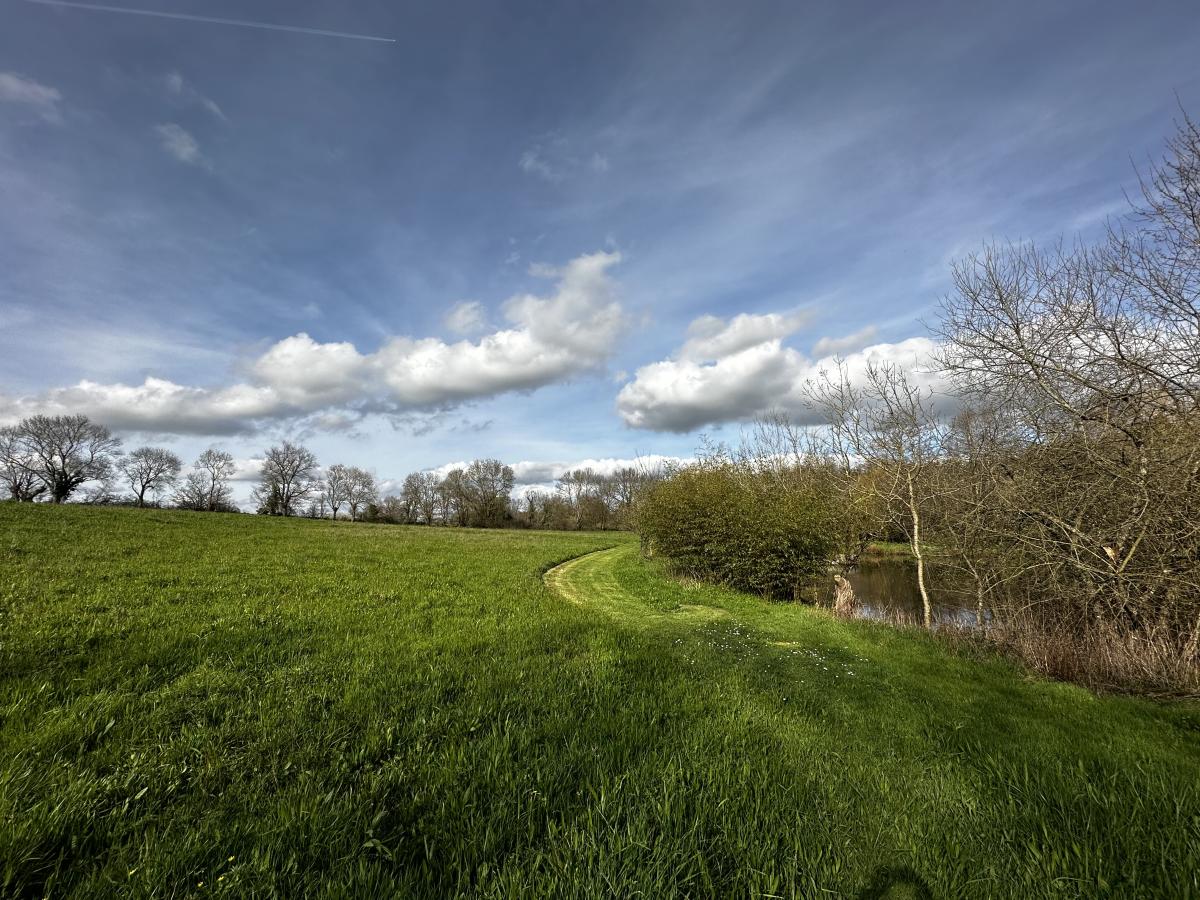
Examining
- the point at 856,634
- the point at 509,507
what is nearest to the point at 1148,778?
the point at 856,634

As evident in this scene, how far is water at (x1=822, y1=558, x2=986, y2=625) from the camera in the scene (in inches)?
573

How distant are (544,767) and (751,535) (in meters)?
13.9

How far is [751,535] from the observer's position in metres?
16.4

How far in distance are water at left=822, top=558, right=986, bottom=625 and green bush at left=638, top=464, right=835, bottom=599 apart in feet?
8.07

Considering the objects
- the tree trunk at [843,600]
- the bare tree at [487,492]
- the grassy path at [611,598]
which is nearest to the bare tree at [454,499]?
the bare tree at [487,492]

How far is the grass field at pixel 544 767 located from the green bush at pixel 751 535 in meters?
7.65

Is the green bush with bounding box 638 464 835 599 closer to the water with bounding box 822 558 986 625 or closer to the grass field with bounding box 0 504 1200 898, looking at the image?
the water with bounding box 822 558 986 625

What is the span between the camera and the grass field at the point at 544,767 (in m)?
2.74

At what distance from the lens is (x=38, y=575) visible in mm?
10570

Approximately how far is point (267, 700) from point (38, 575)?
10852 millimetres

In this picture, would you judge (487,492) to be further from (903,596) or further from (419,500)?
(903,596)

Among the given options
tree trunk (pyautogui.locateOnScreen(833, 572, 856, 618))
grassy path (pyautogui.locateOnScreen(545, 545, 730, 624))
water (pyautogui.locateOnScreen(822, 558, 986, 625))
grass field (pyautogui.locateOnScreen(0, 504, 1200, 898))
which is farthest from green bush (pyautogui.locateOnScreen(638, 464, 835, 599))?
grass field (pyautogui.locateOnScreen(0, 504, 1200, 898))

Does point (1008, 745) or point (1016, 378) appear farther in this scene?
point (1016, 378)

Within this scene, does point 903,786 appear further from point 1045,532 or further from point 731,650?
point 1045,532
